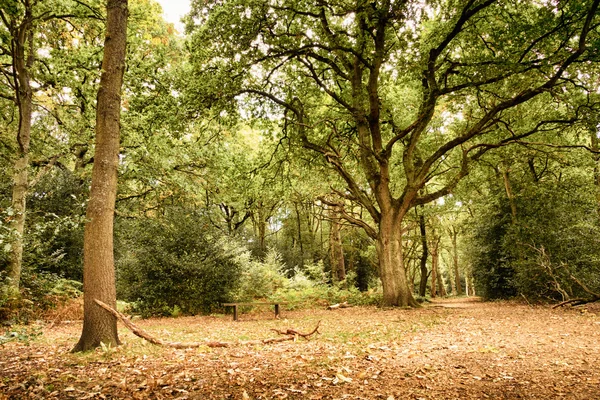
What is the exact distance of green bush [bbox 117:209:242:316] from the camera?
1306 cm

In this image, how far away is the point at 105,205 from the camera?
5.95 m

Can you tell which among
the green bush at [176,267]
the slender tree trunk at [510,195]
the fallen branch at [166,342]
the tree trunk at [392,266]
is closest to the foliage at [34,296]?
the green bush at [176,267]

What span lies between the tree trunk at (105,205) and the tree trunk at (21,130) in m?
4.07

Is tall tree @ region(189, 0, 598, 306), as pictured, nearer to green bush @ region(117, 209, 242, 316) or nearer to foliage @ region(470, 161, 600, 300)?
foliage @ region(470, 161, 600, 300)

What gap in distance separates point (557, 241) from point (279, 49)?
13033 millimetres

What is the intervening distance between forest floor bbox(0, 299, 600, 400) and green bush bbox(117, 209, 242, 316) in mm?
5746

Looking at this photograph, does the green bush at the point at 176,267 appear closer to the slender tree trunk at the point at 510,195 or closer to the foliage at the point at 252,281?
the foliage at the point at 252,281

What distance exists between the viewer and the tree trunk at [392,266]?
1280 centimetres

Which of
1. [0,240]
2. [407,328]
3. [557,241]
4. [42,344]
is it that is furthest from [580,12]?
[42,344]

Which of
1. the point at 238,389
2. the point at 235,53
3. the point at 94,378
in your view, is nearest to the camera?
the point at 238,389

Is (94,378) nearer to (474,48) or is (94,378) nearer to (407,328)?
(407,328)

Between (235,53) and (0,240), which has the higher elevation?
(235,53)

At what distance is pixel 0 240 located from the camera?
3.36m

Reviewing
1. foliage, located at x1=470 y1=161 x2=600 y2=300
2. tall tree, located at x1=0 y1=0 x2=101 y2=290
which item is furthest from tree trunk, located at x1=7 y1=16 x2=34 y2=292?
foliage, located at x1=470 y1=161 x2=600 y2=300
